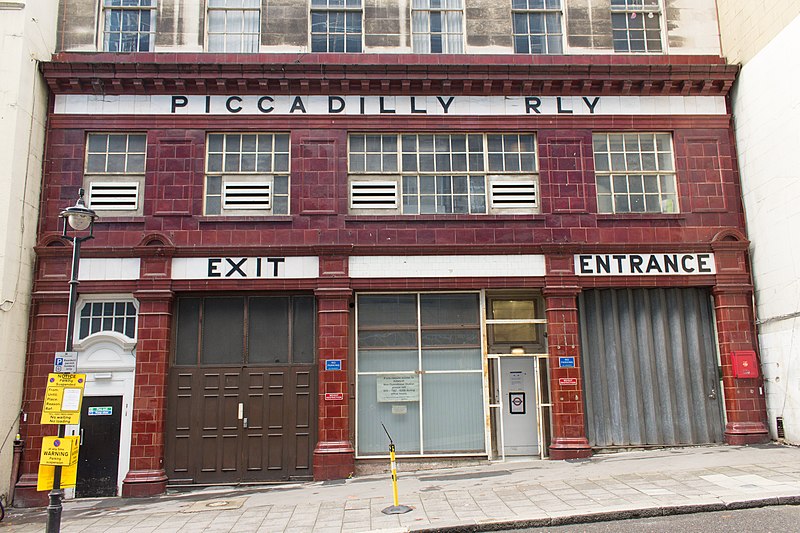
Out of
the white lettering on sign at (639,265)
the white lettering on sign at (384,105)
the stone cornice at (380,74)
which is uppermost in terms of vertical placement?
the stone cornice at (380,74)

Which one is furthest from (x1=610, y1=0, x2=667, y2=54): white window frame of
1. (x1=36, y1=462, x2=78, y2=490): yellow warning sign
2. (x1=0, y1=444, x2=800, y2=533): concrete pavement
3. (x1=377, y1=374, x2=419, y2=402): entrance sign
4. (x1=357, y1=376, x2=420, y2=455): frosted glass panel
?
(x1=36, y1=462, x2=78, y2=490): yellow warning sign

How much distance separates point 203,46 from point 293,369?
7.59 meters

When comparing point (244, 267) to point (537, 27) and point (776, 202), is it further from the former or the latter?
point (776, 202)

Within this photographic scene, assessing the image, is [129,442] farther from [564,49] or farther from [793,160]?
Result: [793,160]

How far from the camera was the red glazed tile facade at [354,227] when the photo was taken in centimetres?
1390

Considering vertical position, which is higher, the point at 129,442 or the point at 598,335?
the point at 598,335

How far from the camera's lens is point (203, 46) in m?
15.1

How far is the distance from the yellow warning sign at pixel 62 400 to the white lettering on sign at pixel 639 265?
→ 32.9 ft

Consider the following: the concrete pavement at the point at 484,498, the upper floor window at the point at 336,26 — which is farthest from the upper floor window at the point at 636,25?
the concrete pavement at the point at 484,498

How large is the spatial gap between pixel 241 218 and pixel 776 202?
11.4 metres

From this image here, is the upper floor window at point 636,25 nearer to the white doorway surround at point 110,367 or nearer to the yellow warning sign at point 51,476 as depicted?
the white doorway surround at point 110,367

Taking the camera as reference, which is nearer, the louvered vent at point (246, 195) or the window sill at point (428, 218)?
the window sill at point (428, 218)

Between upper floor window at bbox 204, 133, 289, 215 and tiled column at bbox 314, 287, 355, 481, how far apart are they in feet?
7.67

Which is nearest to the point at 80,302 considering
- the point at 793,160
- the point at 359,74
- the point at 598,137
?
the point at 359,74
